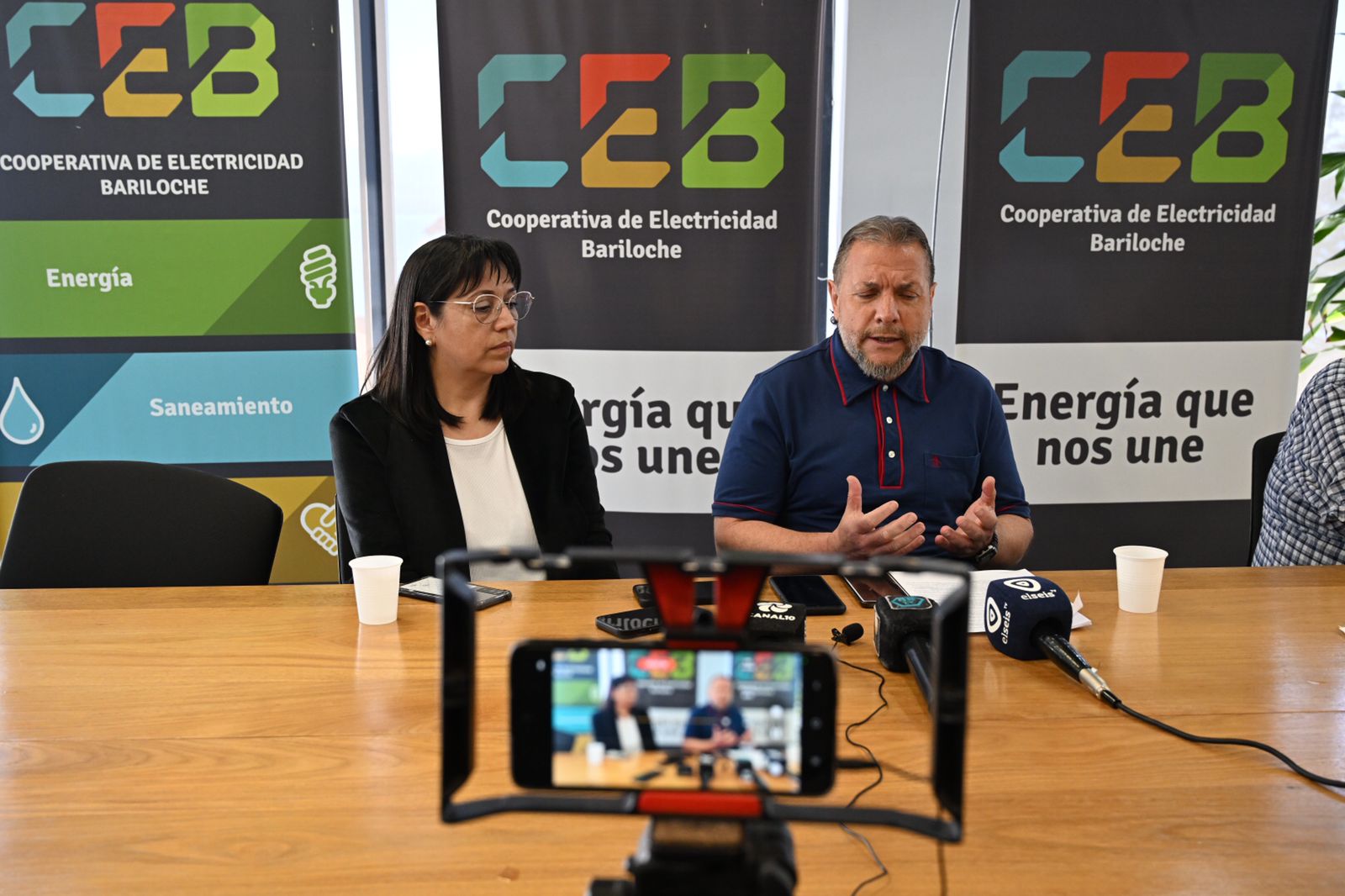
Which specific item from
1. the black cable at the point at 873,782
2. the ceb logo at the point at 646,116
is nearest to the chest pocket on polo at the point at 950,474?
the black cable at the point at 873,782

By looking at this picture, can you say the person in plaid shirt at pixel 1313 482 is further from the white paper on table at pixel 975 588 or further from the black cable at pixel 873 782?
the black cable at pixel 873 782

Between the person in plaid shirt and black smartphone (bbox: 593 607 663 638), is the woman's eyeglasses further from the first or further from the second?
the person in plaid shirt

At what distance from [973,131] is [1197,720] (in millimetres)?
2577

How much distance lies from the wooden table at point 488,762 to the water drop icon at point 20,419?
1.94 metres

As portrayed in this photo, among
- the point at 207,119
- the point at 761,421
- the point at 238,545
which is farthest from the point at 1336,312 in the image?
the point at 207,119

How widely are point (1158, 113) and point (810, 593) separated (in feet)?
8.44

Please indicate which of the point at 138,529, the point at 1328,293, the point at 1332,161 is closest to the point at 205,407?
the point at 138,529

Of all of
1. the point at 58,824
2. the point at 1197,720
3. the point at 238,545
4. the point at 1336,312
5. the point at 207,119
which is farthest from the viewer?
the point at 1336,312

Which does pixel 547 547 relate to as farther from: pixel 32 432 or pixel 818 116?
pixel 32 432

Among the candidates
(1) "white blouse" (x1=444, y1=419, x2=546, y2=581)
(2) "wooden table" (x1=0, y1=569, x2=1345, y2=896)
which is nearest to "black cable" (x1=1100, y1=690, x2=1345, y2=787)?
(2) "wooden table" (x1=0, y1=569, x2=1345, y2=896)

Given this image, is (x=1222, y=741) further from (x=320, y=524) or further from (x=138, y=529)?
(x=320, y=524)

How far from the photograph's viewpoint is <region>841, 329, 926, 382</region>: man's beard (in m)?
2.35

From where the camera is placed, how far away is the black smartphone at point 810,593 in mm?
1678

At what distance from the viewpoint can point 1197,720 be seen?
128cm
